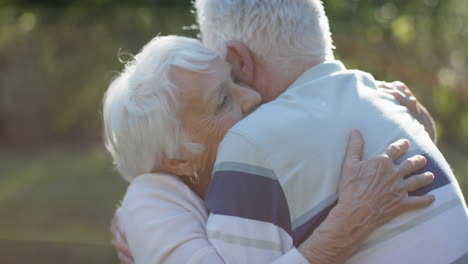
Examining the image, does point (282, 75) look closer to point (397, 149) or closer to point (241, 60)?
point (241, 60)

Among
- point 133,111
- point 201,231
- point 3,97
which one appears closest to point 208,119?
point 133,111

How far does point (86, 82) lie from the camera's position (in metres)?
10.0

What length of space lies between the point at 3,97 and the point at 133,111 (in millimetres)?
9518

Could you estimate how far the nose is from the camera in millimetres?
2166

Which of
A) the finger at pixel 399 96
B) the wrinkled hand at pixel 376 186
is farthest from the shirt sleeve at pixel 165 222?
the finger at pixel 399 96

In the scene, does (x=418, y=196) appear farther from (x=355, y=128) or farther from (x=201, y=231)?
(x=201, y=231)

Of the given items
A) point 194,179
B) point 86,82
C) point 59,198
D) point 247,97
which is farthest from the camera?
point 86,82

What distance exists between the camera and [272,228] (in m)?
1.72

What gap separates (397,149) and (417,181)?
0.11m

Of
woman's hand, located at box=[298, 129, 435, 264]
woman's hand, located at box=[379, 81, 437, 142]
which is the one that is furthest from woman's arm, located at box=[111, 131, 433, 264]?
woman's hand, located at box=[379, 81, 437, 142]

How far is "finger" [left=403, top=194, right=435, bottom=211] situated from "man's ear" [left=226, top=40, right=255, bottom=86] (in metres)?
0.68

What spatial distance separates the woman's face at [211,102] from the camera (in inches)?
82.8

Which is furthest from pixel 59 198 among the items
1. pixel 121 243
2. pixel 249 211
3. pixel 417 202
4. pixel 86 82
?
pixel 417 202

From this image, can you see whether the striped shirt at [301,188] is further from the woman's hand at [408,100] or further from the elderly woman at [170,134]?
the woman's hand at [408,100]
